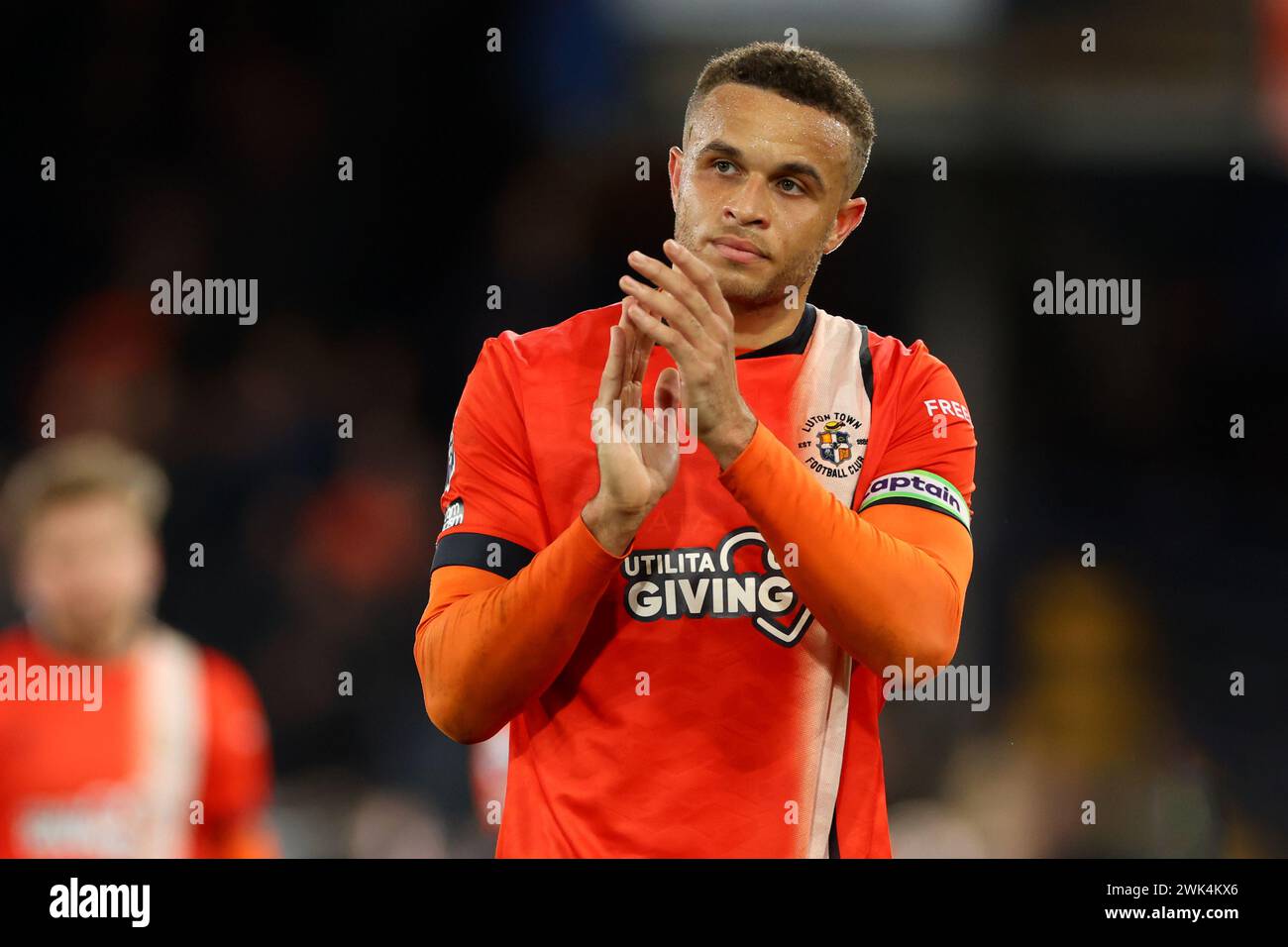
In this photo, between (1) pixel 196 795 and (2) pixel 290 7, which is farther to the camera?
(2) pixel 290 7

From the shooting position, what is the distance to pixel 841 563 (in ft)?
6.88

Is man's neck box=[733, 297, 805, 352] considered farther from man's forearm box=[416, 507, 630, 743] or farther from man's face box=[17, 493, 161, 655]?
man's face box=[17, 493, 161, 655]

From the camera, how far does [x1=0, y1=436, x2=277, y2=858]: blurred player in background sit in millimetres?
3479

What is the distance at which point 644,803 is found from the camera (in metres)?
2.24

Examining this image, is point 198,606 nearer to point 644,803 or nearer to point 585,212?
point 585,212

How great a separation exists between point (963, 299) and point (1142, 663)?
118 centimetres

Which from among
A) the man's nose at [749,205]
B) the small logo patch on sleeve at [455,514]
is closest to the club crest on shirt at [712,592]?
the small logo patch on sleeve at [455,514]

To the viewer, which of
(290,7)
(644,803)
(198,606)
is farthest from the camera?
(290,7)

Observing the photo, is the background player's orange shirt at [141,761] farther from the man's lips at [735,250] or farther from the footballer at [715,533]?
the man's lips at [735,250]

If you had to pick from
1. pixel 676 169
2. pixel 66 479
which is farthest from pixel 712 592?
pixel 66 479

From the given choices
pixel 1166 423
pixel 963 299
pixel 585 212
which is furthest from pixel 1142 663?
pixel 585 212

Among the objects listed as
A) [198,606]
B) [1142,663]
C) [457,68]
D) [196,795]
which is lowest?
[196,795]

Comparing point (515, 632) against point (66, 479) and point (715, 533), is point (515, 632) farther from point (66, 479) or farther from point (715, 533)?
point (66, 479)

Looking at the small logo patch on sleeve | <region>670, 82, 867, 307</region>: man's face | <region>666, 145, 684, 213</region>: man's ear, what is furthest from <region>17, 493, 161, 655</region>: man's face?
<region>670, 82, 867, 307</region>: man's face
